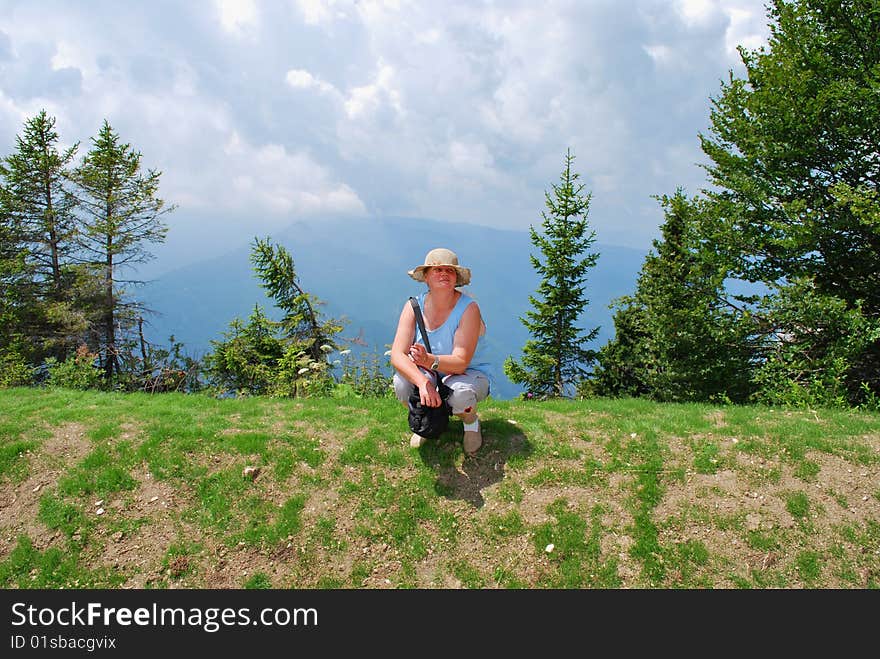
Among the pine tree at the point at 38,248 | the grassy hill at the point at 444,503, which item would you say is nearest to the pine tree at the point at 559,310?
the grassy hill at the point at 444,503

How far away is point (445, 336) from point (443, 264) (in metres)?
0.93

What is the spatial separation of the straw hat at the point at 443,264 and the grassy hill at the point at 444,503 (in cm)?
259

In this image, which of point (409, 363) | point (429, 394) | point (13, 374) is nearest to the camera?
point (429, 394)

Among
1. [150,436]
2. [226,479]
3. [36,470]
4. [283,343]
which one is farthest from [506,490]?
[283,343]

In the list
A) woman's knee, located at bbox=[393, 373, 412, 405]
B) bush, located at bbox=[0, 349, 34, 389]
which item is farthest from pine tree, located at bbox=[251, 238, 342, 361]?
woman's knee, located at bbox=[393, 373, 412, 405]

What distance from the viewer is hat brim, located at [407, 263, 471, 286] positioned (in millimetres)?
5410

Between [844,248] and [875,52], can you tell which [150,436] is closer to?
[844,248]

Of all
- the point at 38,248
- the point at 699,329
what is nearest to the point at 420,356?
the point at 699,329

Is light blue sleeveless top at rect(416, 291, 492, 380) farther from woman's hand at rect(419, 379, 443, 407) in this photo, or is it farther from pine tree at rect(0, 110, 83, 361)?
pine tree at rect(0, 110, 83, 361)

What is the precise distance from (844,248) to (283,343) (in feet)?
73.9

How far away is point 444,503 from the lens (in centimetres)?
577

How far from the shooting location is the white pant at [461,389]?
552 cm

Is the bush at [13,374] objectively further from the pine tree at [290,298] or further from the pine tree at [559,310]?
the pine tree at [559,310]

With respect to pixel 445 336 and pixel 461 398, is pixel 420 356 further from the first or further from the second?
pixel 461 398
